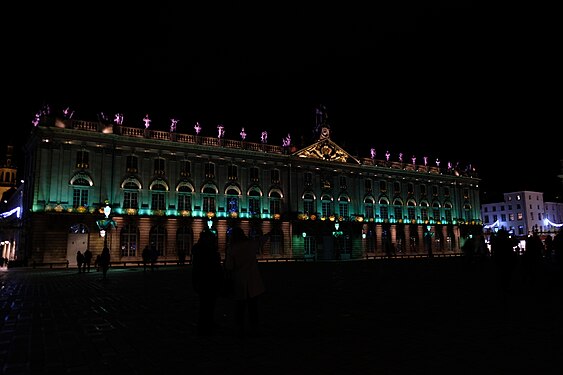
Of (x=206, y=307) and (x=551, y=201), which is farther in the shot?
(x=551, y=201)

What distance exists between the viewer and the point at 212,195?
51.1 meters

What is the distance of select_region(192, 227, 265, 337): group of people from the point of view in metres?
8.09

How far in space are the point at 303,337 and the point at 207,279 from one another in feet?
6.59

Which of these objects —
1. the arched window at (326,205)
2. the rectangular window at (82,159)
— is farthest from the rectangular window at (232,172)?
the rectangular window at (82,159)

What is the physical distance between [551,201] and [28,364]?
115 m

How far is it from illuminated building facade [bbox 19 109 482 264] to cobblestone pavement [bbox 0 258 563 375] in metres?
23.0

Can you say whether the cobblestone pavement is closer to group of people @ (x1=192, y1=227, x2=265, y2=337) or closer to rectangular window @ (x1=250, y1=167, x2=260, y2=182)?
group of people @ (x1=192, y1=227, x2=265, y2=337)

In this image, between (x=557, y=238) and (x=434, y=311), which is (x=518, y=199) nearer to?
(x=557, y=238)

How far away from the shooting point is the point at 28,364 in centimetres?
615

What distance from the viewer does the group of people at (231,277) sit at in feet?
26.6

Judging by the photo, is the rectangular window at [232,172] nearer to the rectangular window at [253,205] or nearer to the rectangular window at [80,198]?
the rectangular window at [253,205]

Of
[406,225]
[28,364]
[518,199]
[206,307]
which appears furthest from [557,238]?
[518,199]

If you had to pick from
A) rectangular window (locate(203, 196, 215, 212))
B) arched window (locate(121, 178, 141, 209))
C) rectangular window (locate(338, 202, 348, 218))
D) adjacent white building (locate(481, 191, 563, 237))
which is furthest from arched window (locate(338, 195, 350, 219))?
adjacent white building (locate(481, 191, 563, 237))

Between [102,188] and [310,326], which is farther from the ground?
Answer: [102,188]
